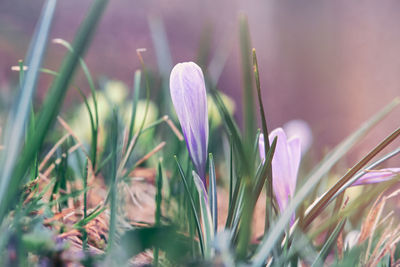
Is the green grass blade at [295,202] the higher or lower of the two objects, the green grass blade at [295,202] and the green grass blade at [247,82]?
the lower

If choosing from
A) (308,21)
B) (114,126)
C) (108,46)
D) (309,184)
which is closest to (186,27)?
(108,46)

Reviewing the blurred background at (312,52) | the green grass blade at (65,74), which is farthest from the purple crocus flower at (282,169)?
the blurred background at (312,52)

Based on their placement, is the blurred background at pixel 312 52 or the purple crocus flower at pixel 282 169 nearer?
the purple crocus flower at pixel 282 169

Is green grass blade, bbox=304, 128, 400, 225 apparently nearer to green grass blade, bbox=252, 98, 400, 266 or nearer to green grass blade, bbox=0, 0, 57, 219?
green grass blade, bbox=252, 98, 400, 266

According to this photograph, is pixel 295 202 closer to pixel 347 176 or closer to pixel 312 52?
pixel 347 176

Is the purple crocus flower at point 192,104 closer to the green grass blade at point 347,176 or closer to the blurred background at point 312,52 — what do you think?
the green grass blade at point 347,176

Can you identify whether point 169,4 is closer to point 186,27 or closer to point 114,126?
point 186,27

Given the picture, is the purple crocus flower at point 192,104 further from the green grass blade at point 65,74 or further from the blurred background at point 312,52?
the blurred background at point 312,52
